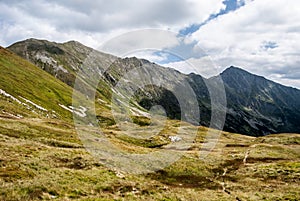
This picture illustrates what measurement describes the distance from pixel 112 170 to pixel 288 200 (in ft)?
73.5

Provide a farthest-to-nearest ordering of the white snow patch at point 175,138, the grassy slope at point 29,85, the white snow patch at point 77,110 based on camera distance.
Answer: the white snow patch at point 77,110 < the grassy slope at point 29,85 < the white snow patch at point 175,138

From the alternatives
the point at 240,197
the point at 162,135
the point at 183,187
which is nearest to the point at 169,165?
the point at 183,187

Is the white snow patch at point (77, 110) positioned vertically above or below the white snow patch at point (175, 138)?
below

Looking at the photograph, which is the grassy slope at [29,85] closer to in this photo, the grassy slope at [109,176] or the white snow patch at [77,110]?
the white snow patch at [77,110]

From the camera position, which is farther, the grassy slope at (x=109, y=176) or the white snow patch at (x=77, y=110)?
the white snow patch at (x=77, y=110)

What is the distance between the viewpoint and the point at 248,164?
5984cm

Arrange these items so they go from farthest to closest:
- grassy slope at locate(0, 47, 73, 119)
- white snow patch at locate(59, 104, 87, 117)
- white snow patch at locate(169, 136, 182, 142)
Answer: white snow patch at locate(59, 104, 87, 117), grassy slope at locate(0, 47, 73, 119), white snow patch at locate(169, 136, 182, 142)

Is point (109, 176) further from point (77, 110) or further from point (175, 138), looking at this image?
point (77, 110)

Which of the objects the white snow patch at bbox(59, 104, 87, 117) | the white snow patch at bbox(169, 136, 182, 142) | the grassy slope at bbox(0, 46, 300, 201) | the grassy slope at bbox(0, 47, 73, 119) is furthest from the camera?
the white snow patch at bbox(59, 104, 87, 117)

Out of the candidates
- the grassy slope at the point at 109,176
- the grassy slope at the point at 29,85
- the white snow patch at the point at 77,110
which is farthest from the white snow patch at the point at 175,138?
the white snow patch at the point at 77,110

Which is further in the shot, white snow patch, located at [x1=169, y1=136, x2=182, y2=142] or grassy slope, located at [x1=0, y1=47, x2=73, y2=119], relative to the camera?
grassy slope, located at [x1=0, y1=47, x2=73, y2=119]

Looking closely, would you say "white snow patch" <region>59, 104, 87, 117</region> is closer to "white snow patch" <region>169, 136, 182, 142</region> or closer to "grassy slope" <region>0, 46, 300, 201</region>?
"white snow patch" <region>169, 136, 182, 142</region>

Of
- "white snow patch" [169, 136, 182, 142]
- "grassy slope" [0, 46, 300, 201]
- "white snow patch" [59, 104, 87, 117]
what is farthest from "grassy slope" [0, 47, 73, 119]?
"grassy slope" [0, 46, 300, 201]

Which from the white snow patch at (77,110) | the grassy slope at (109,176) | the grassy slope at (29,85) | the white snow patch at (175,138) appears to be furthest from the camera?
the white snow patch at (77,110)
